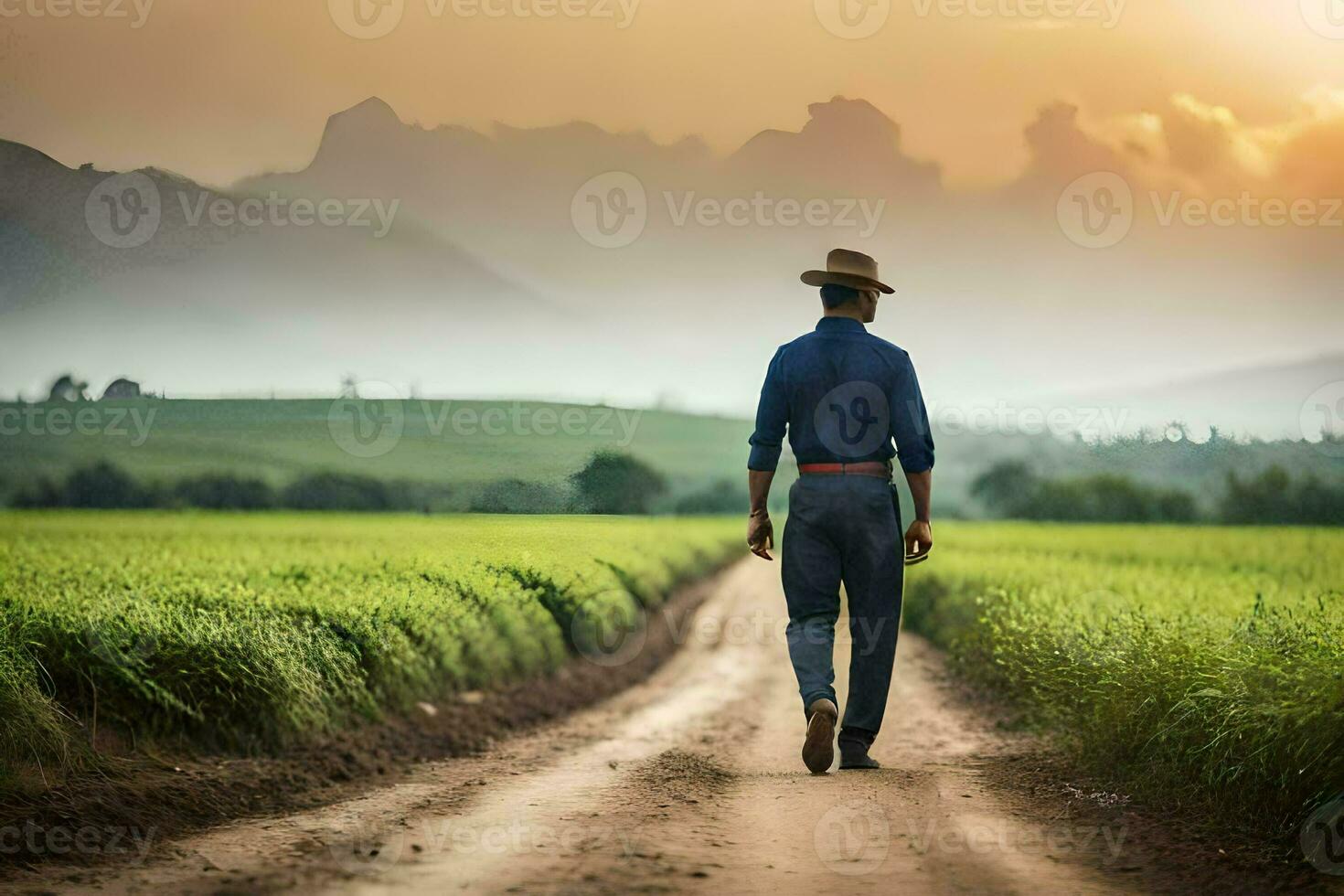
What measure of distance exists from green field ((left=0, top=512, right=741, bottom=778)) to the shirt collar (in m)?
2.68

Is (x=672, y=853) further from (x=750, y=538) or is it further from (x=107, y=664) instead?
(x=107, y=664)

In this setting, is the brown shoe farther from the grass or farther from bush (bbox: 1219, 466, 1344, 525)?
bush (bbox: 1219, 466, 1344, 525)

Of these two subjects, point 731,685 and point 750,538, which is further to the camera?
point 731,685

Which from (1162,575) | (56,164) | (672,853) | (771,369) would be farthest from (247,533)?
(1162,575)

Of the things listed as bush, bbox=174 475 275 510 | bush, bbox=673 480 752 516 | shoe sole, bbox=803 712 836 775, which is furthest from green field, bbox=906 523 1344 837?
bush, bbox=174 475 275 510

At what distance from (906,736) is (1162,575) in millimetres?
8061

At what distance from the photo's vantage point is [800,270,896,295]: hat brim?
6.45 metres

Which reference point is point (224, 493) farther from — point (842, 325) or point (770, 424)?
point (842, 325)

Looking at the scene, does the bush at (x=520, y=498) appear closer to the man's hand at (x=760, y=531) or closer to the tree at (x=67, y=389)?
the man's hand at (x=760, y=531)

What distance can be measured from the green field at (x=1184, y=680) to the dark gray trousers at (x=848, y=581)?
1.48 metres

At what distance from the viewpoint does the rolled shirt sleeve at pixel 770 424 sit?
6.44 metres

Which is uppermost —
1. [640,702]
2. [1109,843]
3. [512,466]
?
[512,466]

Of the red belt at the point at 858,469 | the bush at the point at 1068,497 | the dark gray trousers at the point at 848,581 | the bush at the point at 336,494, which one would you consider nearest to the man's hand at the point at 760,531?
the dark gray trousers at the point at 848,581

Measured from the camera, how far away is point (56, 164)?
1001 cm
